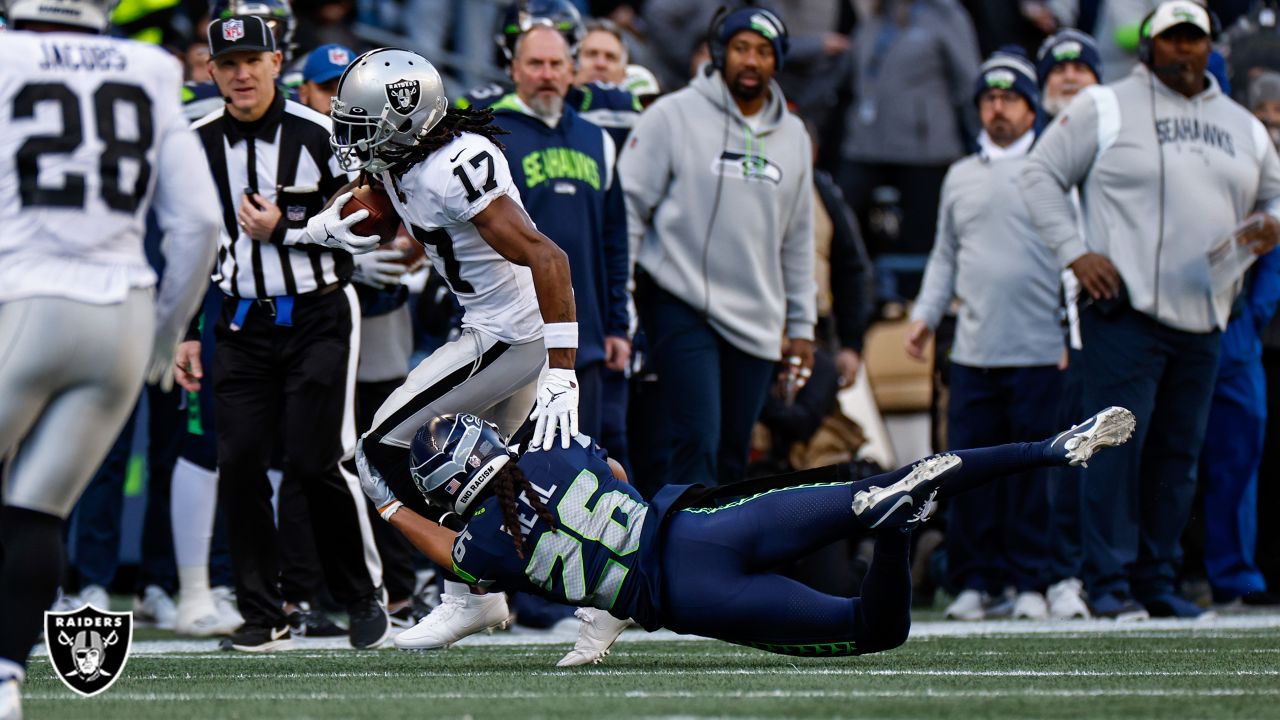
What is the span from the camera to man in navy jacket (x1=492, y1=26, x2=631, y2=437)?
7586mm

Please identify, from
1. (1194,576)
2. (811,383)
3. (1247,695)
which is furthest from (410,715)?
(1194,576)

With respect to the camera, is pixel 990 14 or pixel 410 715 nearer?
pixel 410 715

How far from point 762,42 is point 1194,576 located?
3.36 m

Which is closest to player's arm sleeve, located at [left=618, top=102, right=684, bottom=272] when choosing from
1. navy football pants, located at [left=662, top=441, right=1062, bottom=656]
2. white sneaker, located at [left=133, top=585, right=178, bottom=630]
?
white sneaker, located at [left=133, top=585, right=178, bottom=630]

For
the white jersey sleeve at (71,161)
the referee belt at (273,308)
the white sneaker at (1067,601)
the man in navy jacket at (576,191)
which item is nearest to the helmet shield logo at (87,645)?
the white jersey sleeve at (71,161)

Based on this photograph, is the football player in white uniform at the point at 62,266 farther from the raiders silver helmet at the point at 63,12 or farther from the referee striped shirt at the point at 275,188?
the referee striped shirt at the point at 275,188

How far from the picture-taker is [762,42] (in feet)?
27.2

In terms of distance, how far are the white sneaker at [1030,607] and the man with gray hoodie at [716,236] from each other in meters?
1.36

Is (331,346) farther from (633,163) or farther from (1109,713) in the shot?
(1109,713)

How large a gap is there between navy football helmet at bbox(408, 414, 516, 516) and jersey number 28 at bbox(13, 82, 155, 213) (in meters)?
1.26

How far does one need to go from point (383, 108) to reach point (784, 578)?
1.92 meters

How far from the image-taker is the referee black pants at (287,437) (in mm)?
7098

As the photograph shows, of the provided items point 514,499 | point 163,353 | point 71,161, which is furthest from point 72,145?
point 514,499

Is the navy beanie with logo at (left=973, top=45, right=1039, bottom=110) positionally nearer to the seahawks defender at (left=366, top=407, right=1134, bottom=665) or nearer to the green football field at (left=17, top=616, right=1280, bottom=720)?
the green football field at (left=17, top=616, right=1280, bottom=720)
